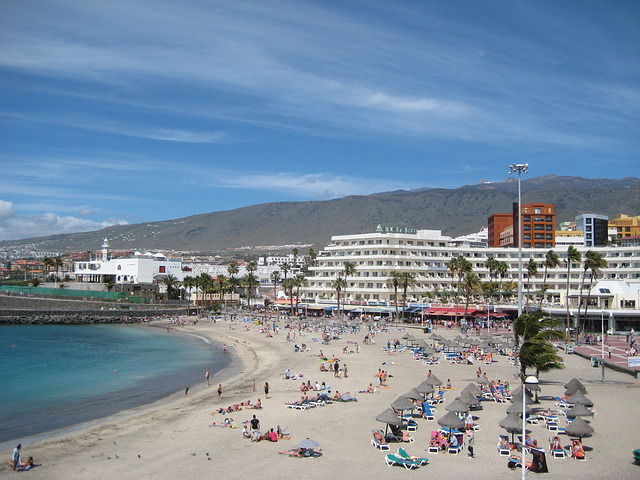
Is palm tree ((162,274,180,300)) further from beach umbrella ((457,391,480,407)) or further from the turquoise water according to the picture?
beach umbrella ((457,391,480,407))

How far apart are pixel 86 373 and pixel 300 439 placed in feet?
91.6

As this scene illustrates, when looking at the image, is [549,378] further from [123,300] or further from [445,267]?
[123,300]

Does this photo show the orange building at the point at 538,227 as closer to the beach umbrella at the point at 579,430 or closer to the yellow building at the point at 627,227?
the yellow building at the point at 627,227

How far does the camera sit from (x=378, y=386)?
114ft

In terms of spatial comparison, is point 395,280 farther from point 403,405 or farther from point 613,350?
point 403,405

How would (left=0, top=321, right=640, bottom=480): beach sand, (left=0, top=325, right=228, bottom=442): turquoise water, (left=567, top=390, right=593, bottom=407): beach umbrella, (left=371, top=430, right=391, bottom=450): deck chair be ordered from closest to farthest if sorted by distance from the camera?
(left=0, top=321, right=640, bottom=480): beach sand, (left=371, top=430, right=391, bottom=450): deck chair, (left=567, top=390, right=593, bottom=407): beach umbrella, (left=0, top=325, right=228, bottom=442): turquoise water

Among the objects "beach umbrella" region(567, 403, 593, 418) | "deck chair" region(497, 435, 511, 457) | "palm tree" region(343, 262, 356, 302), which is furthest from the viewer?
"palm tree" region(343, 262, 356, 302)

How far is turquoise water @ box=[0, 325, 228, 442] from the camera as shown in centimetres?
3042

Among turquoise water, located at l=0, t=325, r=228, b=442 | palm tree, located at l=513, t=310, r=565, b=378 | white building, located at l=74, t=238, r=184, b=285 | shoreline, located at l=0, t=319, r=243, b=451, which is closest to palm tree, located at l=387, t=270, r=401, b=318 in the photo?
turquoise water, located at l=0, t=325, r=228, b=442

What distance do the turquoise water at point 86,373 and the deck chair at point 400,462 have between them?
17.4m

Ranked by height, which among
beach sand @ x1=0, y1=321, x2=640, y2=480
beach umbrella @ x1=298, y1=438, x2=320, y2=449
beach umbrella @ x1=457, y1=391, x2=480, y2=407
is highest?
beach umbrella @ x1=457, y1=391, x2=480, y2=407

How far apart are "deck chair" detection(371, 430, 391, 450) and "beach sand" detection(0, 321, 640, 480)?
262 millimetres

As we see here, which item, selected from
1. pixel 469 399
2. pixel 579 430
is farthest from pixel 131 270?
pixel 579 430

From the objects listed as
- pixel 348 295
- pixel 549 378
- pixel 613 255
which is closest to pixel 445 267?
pixel 348 295
